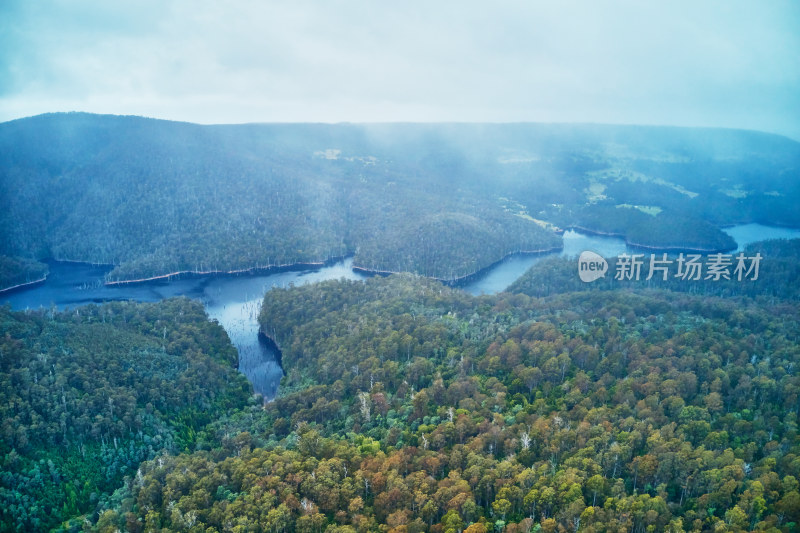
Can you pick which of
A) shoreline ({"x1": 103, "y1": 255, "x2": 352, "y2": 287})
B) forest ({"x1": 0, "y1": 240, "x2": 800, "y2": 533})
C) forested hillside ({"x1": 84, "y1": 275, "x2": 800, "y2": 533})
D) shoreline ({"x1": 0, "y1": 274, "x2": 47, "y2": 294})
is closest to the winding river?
shoreline ({"x1": 0, "y1": 274, "x2": 47, "y2": 294})

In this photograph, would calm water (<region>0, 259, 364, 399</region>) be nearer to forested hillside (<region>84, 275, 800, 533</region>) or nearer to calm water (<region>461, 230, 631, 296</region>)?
forested hillside (<region>84, 275, 800, 533</region>)

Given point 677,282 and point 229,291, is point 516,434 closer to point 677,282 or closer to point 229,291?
point 677,282

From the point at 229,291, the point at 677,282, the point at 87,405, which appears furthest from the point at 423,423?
the point at 677,282

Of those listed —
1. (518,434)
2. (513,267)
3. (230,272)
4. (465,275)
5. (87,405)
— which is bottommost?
(87,405)

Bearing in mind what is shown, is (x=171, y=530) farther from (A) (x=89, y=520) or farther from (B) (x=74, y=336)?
(B) (x=74, y=336)

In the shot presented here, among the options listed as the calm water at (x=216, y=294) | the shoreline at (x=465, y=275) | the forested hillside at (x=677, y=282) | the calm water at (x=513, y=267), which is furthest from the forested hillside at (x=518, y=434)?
the shoreline at (x=465, y=275)

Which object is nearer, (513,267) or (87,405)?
(87,405)

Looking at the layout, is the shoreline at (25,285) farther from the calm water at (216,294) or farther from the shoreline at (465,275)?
the shoreline at (465,275)
